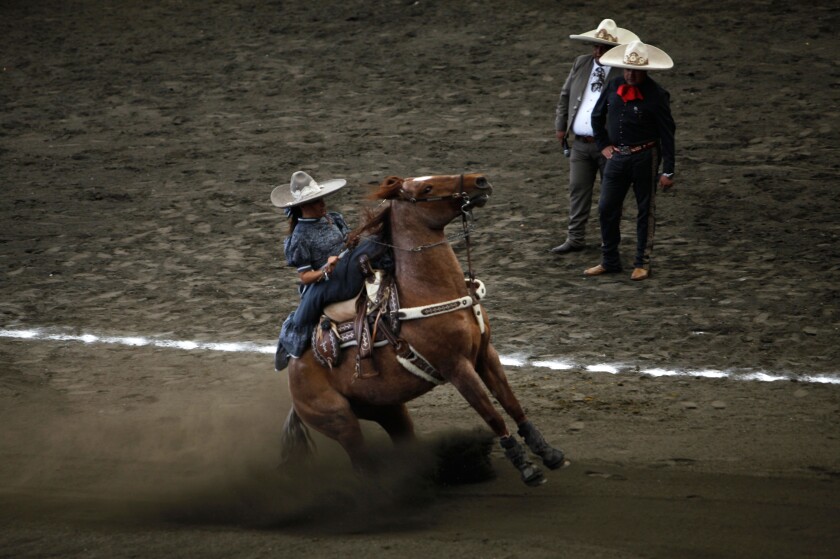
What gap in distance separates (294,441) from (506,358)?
2643 millimetres

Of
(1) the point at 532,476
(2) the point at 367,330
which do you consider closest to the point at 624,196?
(2) the point at 367,330

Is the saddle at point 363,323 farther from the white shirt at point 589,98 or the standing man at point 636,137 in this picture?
the white shirt at point 589,98

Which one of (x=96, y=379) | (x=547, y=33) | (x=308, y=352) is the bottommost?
(x=96, y=379)

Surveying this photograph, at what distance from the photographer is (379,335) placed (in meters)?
6.65

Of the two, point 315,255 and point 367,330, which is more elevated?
point 315,255

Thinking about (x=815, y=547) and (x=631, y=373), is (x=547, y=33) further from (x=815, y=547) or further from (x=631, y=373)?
(x=815, y=547)

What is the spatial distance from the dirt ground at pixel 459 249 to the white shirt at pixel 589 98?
4.85ft

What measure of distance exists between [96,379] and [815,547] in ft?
20.6

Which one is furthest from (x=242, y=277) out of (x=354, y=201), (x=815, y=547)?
(x=815, y=547)

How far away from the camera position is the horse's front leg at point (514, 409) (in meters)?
6.44

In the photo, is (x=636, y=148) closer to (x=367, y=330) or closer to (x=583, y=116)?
(x=583, y=116)

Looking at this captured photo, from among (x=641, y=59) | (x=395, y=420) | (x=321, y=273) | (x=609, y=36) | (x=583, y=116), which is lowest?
(x=395, y=420)

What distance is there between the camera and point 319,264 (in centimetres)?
693

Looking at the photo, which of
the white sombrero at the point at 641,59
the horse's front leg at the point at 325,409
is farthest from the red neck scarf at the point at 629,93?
the horse's front leg at the point at 325,409
